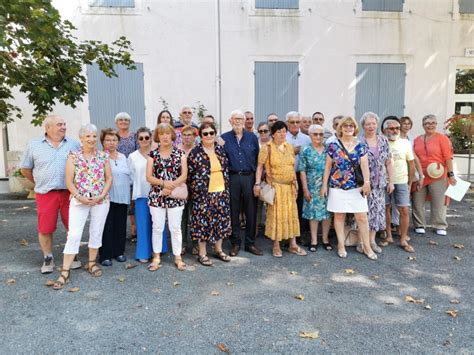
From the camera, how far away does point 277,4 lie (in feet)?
31.7

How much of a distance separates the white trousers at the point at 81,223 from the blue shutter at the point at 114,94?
224 inches

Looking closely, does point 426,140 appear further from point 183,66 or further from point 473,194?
point 183,66

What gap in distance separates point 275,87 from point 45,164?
6.76m

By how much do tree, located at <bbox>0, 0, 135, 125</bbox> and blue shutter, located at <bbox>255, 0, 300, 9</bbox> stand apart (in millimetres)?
4996

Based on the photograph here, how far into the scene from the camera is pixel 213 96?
32.1 feet

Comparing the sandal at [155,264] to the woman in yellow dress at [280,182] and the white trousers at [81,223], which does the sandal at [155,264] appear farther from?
the woman in yellow dress at [280,182]

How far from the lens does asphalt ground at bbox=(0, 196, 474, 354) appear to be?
9.52ft

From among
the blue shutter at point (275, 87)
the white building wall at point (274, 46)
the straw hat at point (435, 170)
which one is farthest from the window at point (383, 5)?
the straw hat at point (435, 170)

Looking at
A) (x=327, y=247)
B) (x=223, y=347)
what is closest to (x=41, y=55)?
(x=223, y=347)

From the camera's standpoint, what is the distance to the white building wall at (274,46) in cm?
947

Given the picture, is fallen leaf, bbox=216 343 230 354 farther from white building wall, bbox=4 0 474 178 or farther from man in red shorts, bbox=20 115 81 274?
white building wall, bbox=4 0 474 178

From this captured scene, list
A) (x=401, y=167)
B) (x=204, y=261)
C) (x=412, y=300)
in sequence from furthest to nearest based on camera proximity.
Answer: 1. (x=401, y=167)
2. (x=204, y=261)
3. (x=412, y=300)

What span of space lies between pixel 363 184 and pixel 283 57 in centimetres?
606

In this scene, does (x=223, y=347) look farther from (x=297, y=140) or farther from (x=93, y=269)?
(x=297, y=140)
